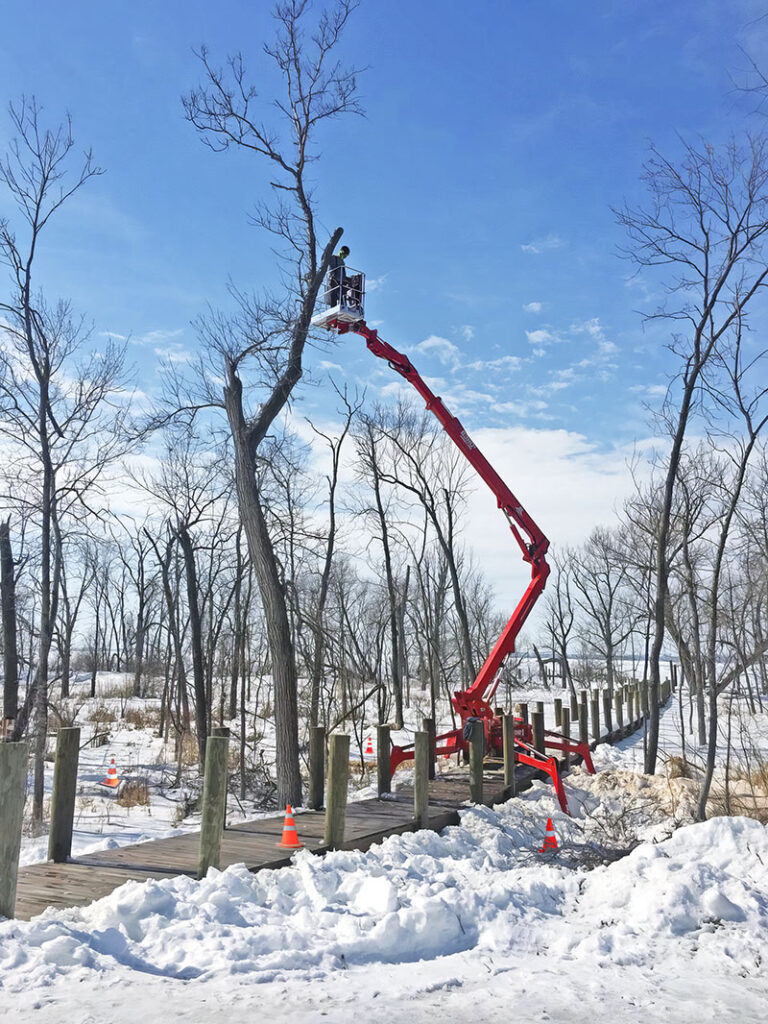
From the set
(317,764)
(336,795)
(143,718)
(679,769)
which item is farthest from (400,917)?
(143,718)

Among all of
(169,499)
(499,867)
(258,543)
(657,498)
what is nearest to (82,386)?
(258,543)

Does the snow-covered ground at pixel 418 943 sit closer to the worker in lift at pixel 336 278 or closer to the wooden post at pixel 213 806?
the wooden post at pixel 213 806

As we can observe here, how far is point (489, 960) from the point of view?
17.4ft

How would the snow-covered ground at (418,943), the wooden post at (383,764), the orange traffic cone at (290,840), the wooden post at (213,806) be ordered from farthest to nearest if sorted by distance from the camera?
the wooden post at (383,764), the orange traffic cone at (290,840), the wooden post at (213,806), the snow-covered ground at (418,943)

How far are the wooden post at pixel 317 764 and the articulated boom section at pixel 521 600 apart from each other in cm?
328

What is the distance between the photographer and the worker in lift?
1245 centimetres

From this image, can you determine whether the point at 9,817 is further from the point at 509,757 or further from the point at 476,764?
the point at 509,757

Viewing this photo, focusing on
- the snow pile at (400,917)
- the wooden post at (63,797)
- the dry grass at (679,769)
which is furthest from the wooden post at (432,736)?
the wooden post at (63,797)

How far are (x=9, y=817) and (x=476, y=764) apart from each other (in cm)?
830

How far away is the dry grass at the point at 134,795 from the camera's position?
46.4 feet

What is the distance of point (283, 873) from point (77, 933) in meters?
2.35

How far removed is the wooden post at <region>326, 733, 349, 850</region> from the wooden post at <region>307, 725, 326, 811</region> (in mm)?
2088

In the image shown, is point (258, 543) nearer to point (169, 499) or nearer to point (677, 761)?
point (677, 761)

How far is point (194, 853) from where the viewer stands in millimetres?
7734
